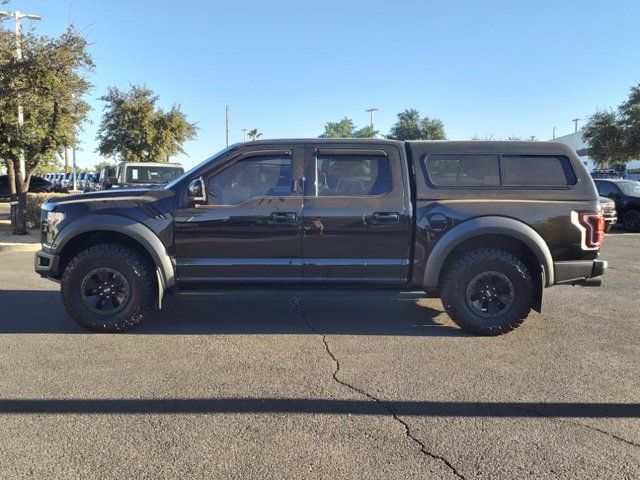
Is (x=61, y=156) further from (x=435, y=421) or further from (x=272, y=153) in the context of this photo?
(x=435, y=421)

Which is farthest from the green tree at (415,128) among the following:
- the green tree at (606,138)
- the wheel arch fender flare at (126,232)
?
the wheel arch fender flare at (126,232)

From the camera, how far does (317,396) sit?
12.6ft

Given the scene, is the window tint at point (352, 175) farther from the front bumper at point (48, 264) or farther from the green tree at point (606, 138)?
the green tree at point (606, 138)

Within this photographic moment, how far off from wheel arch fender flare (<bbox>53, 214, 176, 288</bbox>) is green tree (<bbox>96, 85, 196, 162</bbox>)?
21.7 meters

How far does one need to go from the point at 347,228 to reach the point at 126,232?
221 centimetres

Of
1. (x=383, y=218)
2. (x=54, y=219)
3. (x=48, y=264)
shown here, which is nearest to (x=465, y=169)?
(x=383, y=218)

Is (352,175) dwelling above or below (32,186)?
below

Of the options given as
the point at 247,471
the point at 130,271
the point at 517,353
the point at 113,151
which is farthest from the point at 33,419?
A: the point at 113,151

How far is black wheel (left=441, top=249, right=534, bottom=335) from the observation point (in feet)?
17.4

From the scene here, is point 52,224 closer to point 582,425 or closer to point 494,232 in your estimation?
point 494,232

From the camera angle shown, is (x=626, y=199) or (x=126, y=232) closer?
(x=126, y=232)

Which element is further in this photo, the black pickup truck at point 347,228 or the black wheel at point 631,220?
the black wheel at point 631,220

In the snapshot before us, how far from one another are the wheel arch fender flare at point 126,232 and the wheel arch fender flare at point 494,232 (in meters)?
2.71

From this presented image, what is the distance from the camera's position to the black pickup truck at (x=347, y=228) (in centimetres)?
526
